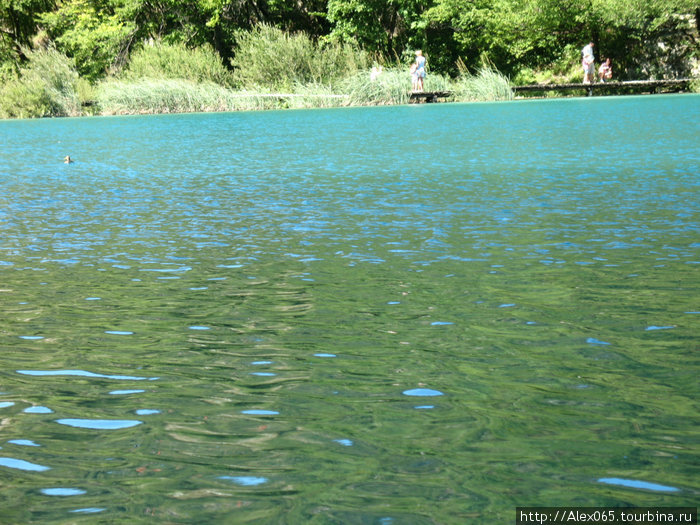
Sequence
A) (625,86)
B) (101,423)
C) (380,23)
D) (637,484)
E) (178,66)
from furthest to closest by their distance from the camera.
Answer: (380,23) < (178,66) < (625,86) < (101,423) < (637,484)

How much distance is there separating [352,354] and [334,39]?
3452cm

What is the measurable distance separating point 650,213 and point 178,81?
27.5m

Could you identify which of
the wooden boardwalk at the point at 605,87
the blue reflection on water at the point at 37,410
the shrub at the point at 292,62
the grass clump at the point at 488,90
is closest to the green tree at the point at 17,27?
the shrub at the point at 292,62

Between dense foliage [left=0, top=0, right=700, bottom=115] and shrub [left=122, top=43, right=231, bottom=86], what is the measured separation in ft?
0.19

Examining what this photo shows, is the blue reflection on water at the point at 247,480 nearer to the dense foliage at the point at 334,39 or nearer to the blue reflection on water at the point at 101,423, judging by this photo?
the blue reflection on water at the point at 101,423

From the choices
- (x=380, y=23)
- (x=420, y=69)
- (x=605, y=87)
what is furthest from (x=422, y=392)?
(x=380, y=23)

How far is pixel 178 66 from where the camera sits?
113 ft

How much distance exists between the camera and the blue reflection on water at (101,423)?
288 cm

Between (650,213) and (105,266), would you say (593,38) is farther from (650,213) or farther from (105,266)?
(105,266)

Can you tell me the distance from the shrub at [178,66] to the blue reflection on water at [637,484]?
33.2 meters

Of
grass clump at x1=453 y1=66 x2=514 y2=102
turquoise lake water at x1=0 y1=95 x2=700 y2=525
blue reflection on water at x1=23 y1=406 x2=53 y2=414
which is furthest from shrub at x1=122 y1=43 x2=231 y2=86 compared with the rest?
blue reflection on water at x1=23 y1=406 x2=53 y2=414

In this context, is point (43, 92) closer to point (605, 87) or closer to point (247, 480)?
point (605, 87)

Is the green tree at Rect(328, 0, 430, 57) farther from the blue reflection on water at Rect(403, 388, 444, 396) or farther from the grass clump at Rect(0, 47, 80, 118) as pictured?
the blue reflection on water at Rect(403, 388, 444, 396)

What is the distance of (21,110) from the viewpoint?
108ft
